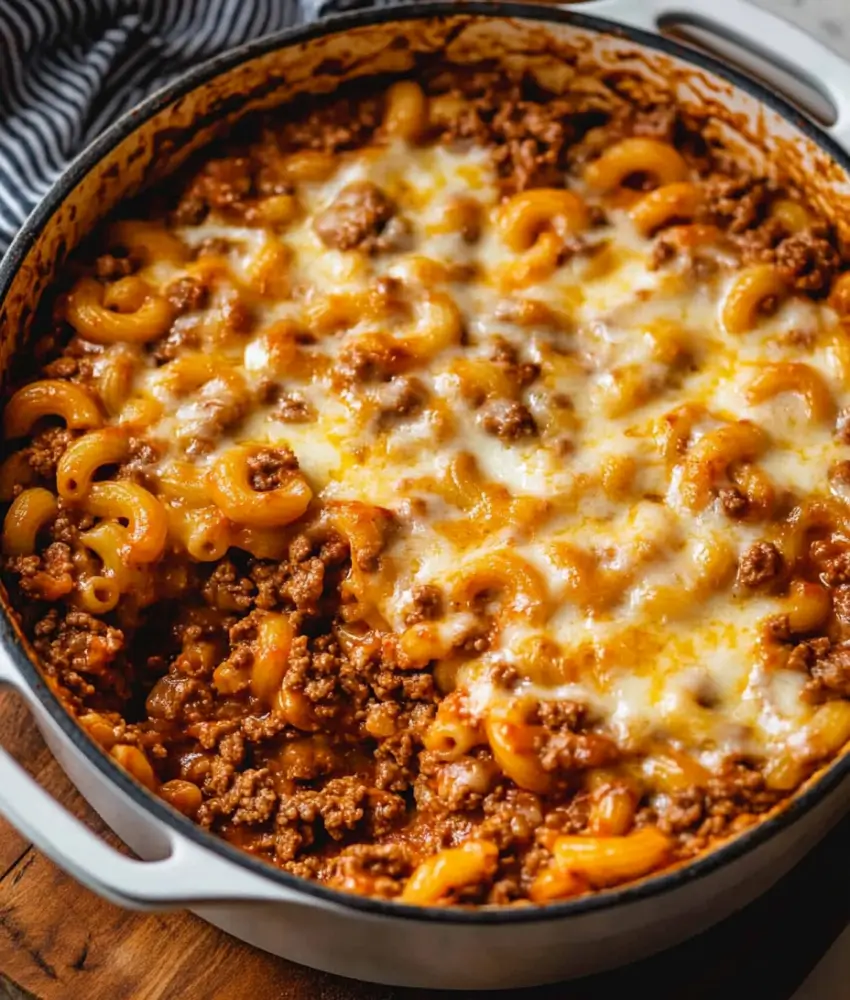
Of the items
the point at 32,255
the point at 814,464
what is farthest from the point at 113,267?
the point at 814,464

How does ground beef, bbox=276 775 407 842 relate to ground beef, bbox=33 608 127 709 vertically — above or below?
above

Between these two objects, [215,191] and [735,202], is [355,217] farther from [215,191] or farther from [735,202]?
[735,202]

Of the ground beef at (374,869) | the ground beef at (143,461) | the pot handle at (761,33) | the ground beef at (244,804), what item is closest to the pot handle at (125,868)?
the ground beef at (374,869)

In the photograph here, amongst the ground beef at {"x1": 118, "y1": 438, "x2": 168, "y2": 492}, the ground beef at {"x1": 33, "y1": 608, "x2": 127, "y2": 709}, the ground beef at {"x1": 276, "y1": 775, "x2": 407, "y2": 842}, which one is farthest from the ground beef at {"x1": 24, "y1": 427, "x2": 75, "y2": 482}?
the ground beef at {"x1": 276, "y1": 775, "x2": 407, "y2": 842}

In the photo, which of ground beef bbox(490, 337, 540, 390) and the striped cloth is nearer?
ground beef bbox(490, 337, 540, 390)

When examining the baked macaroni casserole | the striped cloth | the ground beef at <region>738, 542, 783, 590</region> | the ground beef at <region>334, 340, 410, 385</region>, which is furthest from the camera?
the striped cloth

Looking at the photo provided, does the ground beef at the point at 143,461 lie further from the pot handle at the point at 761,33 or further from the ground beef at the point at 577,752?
the pot handle at the point at 761,33

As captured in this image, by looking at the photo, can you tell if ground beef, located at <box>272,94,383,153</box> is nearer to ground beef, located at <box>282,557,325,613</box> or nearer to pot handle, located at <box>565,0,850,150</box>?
pot handle, located at <box>565,0,850,150</box>
